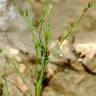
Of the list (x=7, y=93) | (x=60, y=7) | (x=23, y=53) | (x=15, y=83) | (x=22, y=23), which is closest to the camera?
(x=7, y=93)

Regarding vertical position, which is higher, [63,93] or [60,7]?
[60,7]

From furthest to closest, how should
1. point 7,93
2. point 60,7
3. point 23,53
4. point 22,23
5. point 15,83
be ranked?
point 60,7, point 22,23, point 23,53, point 15,83, point 7,93

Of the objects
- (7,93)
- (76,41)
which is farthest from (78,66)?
(7,93)

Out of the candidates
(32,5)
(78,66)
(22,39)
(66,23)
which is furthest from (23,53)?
(32,5)

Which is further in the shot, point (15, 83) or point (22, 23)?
point (22, 23)

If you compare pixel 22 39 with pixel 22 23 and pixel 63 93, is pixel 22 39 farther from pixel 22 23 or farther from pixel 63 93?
pixel 63 93

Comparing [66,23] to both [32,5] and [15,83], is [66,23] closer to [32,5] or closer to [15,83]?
[32,5]
